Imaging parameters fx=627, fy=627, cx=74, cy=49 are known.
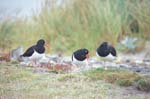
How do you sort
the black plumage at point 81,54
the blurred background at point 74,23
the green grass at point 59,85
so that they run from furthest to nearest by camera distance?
1. the blurred background at point 74,23
2. the black plumage at point 81,54
3. the green grass at point 59,85

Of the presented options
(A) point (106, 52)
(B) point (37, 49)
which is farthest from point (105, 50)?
(B) point (37, 49)

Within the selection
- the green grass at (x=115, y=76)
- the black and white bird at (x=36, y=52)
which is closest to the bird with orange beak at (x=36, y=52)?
the black and white bird at (x=36, y=52)

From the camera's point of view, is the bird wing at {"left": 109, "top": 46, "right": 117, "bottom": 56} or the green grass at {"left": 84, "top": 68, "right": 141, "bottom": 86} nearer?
the green grass at {"left": 84, "top": 68, "right": 141, "bottom": 86}

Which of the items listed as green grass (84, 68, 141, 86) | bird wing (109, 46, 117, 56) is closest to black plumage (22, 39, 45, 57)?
green grass (84, 68, 141, 86)

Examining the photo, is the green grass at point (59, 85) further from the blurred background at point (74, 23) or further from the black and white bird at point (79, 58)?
the blurred background at point (74, 23)

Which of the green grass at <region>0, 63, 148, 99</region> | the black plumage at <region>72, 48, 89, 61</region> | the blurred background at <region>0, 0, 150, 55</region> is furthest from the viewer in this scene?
the blurred background at <region>0, 0, 150, 55</region>

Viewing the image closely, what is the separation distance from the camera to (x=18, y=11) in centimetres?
433

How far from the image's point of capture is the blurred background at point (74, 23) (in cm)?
426

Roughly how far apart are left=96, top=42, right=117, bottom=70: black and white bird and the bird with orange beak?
1.17ft

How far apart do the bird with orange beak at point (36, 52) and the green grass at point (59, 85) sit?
4.5 inches

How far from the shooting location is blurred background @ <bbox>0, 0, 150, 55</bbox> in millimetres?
4262

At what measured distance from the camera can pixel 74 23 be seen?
4324 millimetres

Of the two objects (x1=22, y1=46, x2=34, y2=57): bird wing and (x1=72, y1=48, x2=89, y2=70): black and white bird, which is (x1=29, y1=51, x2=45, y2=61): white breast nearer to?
(x1=22, y1=46, x2=34, y2=57): bird wing

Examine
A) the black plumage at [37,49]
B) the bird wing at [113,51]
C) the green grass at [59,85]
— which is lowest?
the green grass at [59,85]
